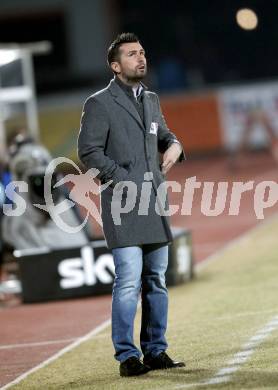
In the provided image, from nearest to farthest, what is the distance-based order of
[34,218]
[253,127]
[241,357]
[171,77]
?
[241,357] → [34,218] → [253,127] → [171,77]

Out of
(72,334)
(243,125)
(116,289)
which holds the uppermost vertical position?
(116,289)

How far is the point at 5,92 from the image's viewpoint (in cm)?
2044

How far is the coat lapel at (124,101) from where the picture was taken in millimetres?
7234

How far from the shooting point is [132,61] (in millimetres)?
7164

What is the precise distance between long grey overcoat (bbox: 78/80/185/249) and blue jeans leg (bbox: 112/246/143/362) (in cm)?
8

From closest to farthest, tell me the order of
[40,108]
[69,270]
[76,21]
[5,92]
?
[69,270], [5,92], [40,108], [76,21]

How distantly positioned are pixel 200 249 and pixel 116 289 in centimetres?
872

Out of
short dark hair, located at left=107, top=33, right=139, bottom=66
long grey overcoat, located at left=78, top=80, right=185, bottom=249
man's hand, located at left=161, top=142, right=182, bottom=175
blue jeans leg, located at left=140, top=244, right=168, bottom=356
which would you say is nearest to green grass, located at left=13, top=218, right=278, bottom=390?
blue jeans leg, located at left=140, top=244, right=168, bottom=356

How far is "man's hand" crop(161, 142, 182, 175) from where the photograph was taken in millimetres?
7223

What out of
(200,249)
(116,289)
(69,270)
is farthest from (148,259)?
(200,249)

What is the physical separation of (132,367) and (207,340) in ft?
4.36

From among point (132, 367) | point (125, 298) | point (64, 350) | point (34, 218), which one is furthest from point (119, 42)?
point (34, 218)

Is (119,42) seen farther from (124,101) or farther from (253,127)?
(253,127)

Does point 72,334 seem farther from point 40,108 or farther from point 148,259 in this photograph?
point 40,108
